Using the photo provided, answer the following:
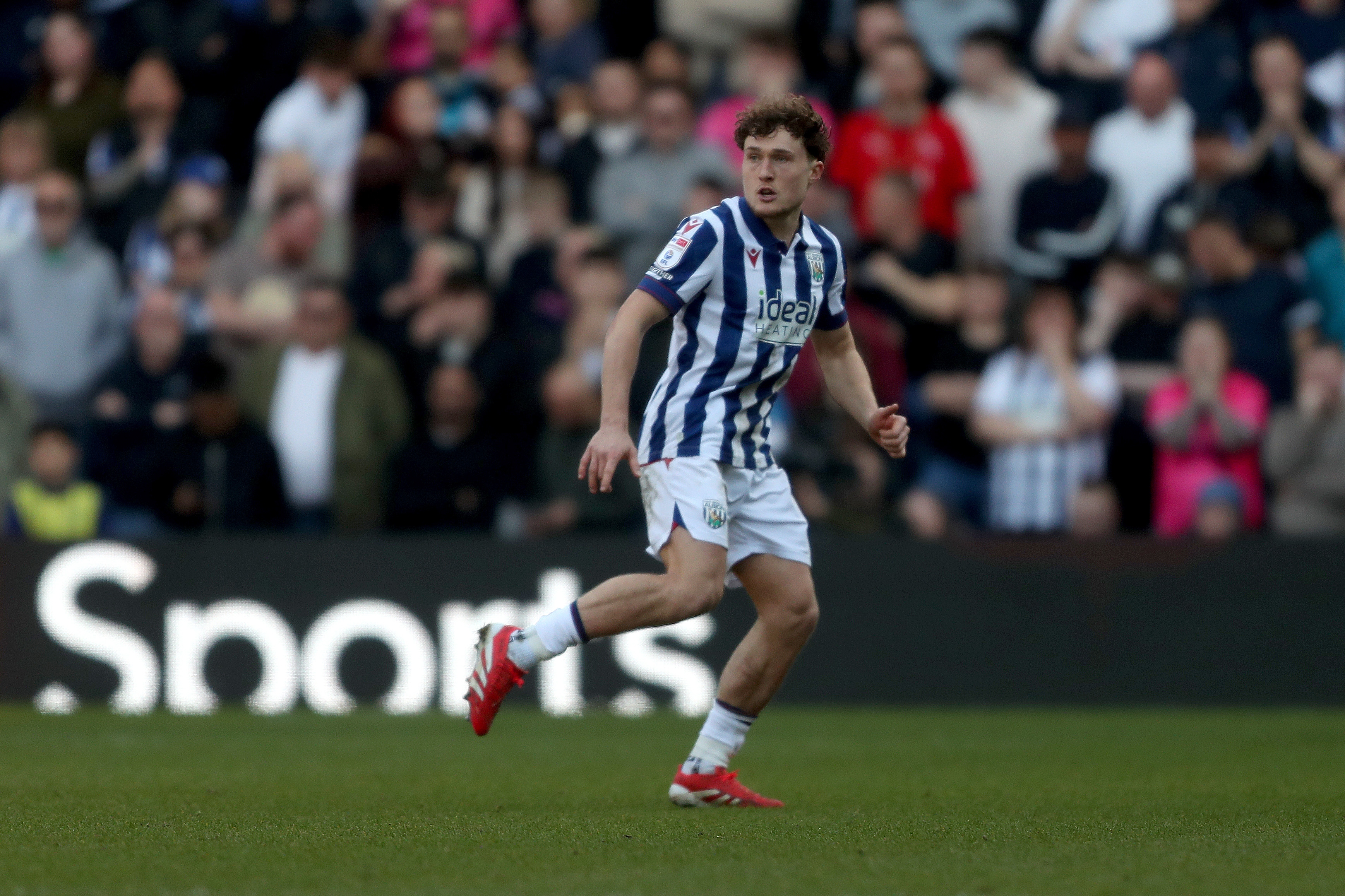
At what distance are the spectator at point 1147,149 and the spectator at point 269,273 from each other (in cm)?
533

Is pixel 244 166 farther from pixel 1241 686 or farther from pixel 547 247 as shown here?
pixel 1241 686

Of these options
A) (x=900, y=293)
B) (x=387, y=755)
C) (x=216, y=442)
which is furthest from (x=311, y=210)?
(x=387, y=755)

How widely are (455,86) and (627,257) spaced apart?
221cm

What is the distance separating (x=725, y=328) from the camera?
605cm

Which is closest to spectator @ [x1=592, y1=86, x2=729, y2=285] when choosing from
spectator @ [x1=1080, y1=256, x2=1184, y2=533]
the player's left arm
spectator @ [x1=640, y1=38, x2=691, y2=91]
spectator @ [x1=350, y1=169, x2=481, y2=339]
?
spectator @ [x1=640, y1=38, x2=691, y2=91]

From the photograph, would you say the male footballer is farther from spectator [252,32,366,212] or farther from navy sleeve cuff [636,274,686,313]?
spectator [252,32,366,212]

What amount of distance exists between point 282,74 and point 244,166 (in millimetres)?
782

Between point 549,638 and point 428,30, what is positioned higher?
point 428,30

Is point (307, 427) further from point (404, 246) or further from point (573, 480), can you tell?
point (573, 480)

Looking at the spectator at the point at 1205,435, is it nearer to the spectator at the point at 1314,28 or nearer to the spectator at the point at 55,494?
the spectator at the point at 1314,28

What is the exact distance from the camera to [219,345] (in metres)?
12.7

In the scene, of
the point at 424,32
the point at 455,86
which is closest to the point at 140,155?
the point at 424,32

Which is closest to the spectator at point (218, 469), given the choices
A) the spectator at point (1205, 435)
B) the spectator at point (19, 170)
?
the spectator at point (19, 170)

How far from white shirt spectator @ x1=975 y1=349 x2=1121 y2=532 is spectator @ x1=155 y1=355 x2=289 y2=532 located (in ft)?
14.5
